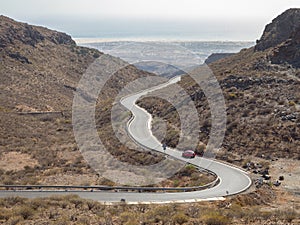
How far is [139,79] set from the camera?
384 ft

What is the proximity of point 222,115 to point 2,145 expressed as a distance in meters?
25.7

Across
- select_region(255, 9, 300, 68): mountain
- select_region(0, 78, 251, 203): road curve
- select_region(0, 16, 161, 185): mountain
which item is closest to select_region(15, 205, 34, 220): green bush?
select_region(0, 78, 251, 203): road curve

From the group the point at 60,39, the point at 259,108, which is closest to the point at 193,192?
the point at 259,108

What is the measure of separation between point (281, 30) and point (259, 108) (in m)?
39.4

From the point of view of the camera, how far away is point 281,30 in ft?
234

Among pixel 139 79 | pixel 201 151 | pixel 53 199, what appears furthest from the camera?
pixel 139 79

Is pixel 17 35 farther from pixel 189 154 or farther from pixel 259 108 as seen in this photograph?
pixel 189 154

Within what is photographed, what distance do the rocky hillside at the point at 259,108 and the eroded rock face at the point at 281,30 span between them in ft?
48.5

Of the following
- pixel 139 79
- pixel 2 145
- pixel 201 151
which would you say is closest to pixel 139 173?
pixel 201 151

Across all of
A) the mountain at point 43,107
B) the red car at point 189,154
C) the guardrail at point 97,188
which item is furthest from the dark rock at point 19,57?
the guardrail at point 97,188

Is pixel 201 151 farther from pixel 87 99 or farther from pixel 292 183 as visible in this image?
pixel 87 99

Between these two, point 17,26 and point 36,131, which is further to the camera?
point 17,26

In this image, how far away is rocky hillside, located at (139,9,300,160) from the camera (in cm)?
3136

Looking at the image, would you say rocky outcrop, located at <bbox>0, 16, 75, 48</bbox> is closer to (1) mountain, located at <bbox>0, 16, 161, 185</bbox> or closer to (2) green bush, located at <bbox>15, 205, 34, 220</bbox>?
(1) mountain, located at <bbox>0, 16, 161, 185</bbox>
